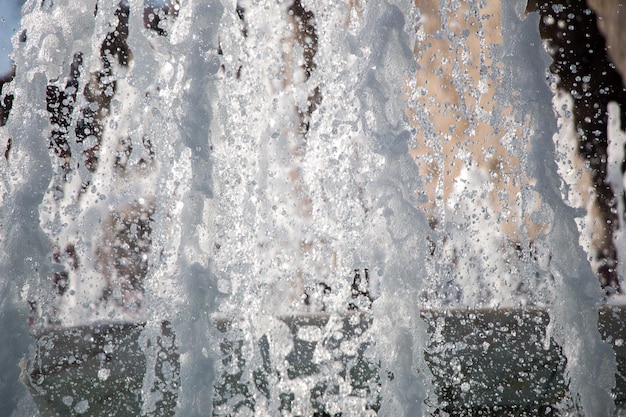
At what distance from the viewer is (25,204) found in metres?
1.91

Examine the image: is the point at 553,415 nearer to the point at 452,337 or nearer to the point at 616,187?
the point at 452,337

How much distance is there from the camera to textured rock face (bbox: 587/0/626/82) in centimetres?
511

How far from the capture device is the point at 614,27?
5129mm

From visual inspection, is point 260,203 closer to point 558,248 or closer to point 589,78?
point 558,248

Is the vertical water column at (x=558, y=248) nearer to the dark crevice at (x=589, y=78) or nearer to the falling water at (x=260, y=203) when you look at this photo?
the falling water at (x=260, y=203)

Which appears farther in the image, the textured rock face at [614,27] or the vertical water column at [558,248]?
the textured rock face at [614,27]

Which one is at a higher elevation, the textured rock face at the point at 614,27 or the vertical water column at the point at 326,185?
the textured rock face at the point at 614,27

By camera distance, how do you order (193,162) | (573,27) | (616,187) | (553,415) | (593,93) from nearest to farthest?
(553,415), (193,162), (616,187), (573,27), (593,93)

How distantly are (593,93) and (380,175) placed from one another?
5.15m

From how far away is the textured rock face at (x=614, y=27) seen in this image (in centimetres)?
511

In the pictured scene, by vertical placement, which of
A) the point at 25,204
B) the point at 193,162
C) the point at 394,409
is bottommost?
the point at 394,409

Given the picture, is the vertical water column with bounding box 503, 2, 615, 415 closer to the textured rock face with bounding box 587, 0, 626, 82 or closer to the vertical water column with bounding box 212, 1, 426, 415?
the vertical water column with bounding box 212, 1, 426, 415

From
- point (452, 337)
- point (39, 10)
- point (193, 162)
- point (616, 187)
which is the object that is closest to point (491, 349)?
point (452, 337)

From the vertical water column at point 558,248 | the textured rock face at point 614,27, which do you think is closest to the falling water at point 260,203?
the vertical water column at point 558,248
